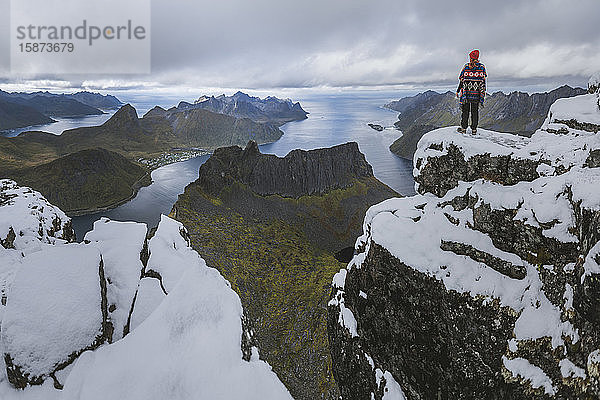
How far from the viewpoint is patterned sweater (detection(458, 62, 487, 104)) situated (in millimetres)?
20328

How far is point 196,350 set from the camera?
15820 millimetres

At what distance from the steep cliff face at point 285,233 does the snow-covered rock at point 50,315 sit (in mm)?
10257

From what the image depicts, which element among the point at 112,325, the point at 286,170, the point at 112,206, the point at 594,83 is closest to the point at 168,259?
the point at 112,325

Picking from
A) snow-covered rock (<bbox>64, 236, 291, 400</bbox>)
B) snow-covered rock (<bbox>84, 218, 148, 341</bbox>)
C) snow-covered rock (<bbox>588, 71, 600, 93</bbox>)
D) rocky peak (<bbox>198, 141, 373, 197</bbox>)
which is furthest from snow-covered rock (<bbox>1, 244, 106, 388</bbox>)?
rocky peak (<bbox>198, 141, 373, 197</bbox>)

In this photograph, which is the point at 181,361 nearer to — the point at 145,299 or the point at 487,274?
the point at 145,299

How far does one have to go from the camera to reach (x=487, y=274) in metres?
17.8

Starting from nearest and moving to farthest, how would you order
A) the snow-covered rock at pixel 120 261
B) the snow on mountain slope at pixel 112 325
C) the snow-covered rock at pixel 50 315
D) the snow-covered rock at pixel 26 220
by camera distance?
the snow-covered rock at pixel 50 315
the snow on mountain slope at pixel 112 325
the snow-covered rock at pixel 120 261
the snow-covered rock at pixel 26 220

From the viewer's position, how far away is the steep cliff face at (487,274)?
552 inches

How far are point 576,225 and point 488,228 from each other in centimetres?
456

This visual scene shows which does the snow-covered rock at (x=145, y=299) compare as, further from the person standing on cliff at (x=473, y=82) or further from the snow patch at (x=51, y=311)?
the person standing on cliff at (x=473, y=82)

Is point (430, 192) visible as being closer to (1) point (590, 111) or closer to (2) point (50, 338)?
(1) point (590, 111)

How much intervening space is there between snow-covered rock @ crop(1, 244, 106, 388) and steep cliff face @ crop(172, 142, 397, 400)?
10.3 m

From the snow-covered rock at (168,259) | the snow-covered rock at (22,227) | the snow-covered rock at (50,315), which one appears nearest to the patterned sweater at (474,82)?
the snow-covered rock at (168,259)

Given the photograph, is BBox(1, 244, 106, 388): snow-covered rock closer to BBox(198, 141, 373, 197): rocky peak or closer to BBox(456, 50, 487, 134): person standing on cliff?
BBox(456, 50, 487, 134): person standing on cliff
